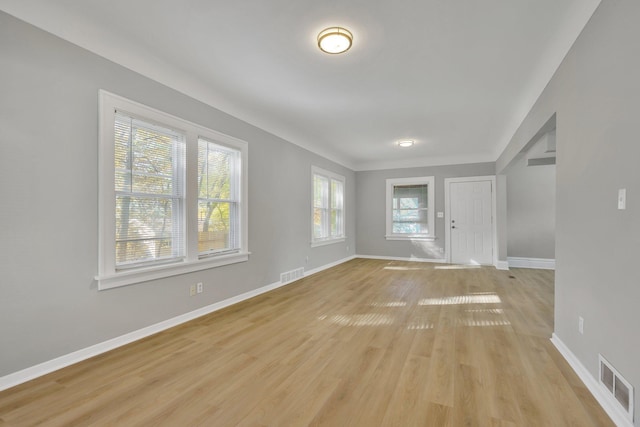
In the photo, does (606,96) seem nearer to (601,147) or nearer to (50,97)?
(601,147)

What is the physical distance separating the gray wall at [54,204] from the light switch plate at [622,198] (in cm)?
367

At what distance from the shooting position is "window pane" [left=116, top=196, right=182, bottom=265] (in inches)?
105

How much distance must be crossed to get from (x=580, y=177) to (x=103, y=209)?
150 inches

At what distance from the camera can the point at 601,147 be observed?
1.82 meters

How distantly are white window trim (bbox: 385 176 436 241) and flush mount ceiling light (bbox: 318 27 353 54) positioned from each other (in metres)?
5.68

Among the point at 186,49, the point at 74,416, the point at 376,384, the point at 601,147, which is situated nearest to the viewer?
the point at 74,416

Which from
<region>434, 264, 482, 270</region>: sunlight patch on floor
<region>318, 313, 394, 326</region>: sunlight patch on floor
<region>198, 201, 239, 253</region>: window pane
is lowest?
<region>434, 264, 482, 270</region>: sunlight patch on floor

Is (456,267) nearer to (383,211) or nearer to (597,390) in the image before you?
(383,211)

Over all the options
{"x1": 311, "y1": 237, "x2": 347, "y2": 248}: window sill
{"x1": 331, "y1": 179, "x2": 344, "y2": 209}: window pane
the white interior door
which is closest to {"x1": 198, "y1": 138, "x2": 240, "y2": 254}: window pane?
{"x1": 311, "y1": 237, "x2": 347, "y2": 248}: window sill

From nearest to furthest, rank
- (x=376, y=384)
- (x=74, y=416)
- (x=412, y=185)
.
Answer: (x=74, y=416) → (x=376, y=384) → (x=412, y=185)

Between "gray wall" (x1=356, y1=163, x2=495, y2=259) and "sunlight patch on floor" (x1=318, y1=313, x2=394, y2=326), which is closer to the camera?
"sunlight patch on floor" (x1=318, y1=313, x2=394, y2=326)

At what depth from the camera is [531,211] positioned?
22.3ft

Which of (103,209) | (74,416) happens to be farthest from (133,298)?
(74,416)

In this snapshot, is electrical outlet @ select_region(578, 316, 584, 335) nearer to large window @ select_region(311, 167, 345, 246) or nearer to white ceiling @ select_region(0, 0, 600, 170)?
white ceiling @ select_region(0, 0, 600, 170)
